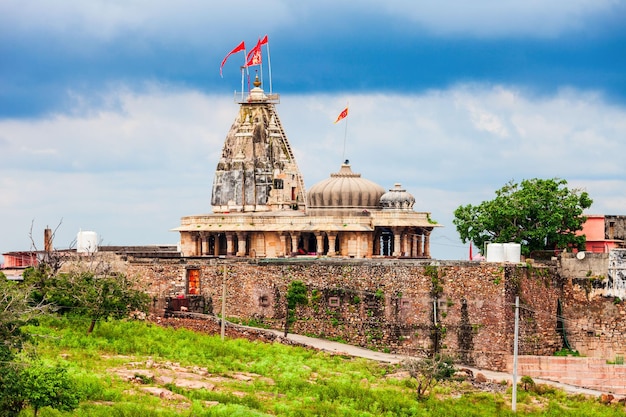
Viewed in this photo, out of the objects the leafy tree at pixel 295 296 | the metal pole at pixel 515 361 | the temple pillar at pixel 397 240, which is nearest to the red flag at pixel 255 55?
the temple pillar at pixel 397 240

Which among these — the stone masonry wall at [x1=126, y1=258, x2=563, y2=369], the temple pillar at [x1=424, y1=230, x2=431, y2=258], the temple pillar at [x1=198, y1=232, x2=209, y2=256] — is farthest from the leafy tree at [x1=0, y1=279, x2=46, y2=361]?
the temple pillar at [x1=424, y1=230, x2=431, y2=258]

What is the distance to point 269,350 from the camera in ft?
205

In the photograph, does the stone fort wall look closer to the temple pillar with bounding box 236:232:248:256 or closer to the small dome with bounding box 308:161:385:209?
the small dome with bounding box 308:161:385:209

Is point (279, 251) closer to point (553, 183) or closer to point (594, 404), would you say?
point (553, 183)

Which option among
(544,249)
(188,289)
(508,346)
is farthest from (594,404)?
(188,289)

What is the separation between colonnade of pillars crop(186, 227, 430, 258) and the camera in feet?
257

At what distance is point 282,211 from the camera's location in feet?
274

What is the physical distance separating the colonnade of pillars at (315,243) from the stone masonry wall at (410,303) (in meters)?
9.48

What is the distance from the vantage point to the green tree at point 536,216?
7306cm

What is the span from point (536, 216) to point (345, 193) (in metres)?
11.6

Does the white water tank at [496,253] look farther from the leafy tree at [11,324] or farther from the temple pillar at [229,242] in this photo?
the leafy tree at [11,324]

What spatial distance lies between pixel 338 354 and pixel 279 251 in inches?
736

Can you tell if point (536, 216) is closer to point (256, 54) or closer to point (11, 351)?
point (256, 54)

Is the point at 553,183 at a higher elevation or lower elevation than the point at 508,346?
higher
